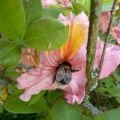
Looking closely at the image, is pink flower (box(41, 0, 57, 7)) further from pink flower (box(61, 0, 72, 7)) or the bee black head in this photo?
the bee black head

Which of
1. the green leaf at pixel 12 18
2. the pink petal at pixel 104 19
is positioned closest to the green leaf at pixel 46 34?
the green leaf at pixel 12 18

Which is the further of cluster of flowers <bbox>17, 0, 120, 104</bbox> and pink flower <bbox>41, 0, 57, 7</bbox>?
pink flower <bbox>41, 0, 57, 7</bbox>

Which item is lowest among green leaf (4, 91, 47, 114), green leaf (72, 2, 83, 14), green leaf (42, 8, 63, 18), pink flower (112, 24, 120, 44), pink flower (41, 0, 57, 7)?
green leaf (4, 91, 47, 114)

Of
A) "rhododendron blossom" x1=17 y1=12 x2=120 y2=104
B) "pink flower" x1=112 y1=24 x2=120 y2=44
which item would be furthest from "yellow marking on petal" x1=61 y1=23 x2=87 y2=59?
"pink flower" x1=112 y1=24 x2=120 y2=44

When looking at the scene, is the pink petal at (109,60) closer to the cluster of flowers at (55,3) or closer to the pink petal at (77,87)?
the pink petal at (77,87)

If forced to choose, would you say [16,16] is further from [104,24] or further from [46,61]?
[104,24]
